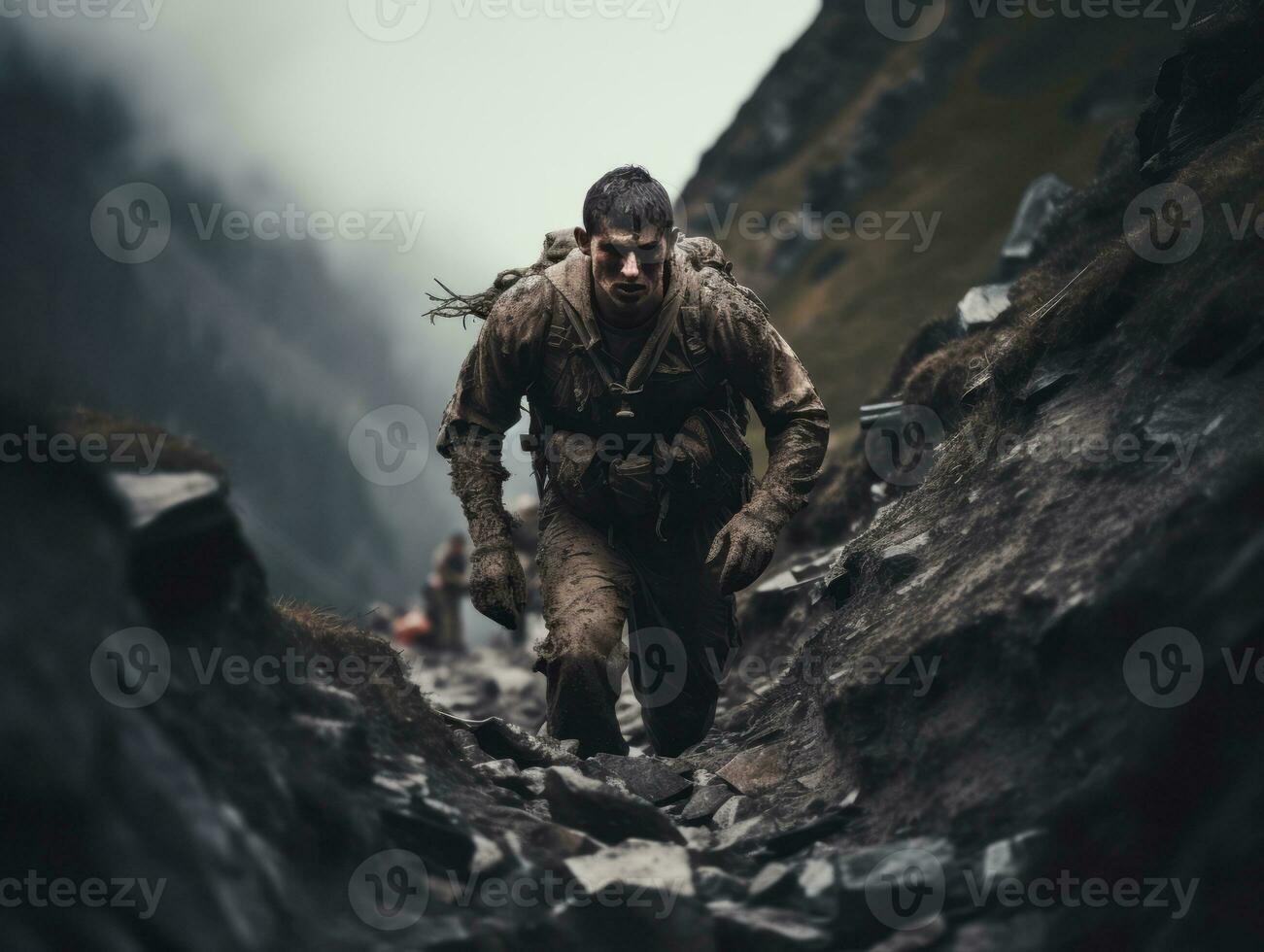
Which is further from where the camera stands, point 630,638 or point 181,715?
point 630,638

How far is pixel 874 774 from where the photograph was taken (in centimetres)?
550

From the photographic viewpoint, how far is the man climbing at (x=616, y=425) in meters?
6.81

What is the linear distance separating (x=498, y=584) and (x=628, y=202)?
232 centimetres

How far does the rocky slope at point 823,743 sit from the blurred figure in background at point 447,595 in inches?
651

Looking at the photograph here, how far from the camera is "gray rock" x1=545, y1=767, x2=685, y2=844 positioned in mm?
5238

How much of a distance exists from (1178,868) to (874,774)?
163 cm

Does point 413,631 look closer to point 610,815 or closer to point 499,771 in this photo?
point 499,771

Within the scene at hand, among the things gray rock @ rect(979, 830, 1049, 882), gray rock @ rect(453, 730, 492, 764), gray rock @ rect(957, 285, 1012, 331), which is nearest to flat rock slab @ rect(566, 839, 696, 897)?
gray rock @ rect(979, 830, 1049, 882)

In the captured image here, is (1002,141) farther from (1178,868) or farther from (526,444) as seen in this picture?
(1178,868)

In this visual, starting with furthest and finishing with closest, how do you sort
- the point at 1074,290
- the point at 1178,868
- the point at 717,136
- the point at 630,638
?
the point at 717,136, the point at 630,638, the point at 1074,290, the point at 1178,868

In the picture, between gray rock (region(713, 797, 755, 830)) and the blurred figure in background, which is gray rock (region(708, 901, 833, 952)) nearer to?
gray rock (region(713, 797, 755, 830))

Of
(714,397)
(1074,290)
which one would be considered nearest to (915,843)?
(714,397)

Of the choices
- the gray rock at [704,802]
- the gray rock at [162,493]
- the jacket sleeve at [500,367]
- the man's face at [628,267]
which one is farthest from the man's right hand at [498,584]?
the gray rock at [162,493]

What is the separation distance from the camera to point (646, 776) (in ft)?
21.2
